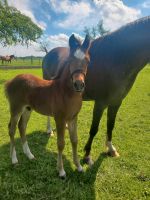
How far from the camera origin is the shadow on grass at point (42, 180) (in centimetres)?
334

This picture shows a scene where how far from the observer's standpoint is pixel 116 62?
3941 millimetres

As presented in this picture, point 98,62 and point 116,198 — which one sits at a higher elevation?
point 98,62

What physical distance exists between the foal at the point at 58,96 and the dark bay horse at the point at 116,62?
608mm

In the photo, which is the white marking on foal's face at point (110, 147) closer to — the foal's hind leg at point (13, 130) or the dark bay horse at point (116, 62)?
the dark bay horse at point (116, 62)

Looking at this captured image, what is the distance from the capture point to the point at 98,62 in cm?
411

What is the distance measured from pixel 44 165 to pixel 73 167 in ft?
1.63

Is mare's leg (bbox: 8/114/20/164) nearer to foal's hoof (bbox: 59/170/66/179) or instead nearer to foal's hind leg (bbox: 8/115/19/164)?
foal's hind leg (bbox: 8/115/19/164)

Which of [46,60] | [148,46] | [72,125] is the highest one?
[148,46]

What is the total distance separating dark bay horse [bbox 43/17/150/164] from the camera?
152 inches

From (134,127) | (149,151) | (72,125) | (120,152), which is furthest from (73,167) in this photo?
(134,127)

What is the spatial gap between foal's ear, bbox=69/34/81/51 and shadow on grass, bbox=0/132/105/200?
6.46 ft

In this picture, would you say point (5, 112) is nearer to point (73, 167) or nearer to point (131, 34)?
point (73, 167)

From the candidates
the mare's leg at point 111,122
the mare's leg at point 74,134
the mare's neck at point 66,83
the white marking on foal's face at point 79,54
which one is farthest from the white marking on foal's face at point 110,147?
the white marking on foal's face at point 79,54

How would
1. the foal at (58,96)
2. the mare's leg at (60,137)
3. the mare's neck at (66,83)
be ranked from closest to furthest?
the foal at (58,96), the mare's neck at (66,83), the mare's leg at (60,137)
